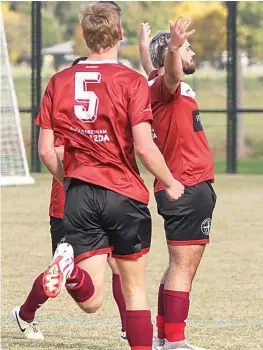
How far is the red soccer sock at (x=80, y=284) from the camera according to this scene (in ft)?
18.4

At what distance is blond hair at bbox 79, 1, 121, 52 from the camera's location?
5.55m

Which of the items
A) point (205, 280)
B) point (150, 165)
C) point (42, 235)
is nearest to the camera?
point (150, 165)

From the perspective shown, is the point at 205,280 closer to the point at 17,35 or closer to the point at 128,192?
the point at 128,192

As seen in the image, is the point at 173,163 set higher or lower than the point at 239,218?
higher

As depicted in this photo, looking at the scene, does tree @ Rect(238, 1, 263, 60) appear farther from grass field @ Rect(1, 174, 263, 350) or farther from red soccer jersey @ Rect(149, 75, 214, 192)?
red soccer jersey @ Rect(149, 75, 214, 192)

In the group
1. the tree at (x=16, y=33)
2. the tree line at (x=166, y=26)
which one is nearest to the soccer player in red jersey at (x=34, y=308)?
the tree line at (x=166, y=26)

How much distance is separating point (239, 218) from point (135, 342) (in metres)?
8.63

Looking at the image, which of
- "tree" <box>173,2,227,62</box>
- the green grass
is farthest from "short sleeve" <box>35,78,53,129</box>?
"tree" <box>173,2,227,62</box>

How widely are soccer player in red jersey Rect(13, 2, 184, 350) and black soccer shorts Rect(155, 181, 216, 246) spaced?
0.78m

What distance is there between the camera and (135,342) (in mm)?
5734

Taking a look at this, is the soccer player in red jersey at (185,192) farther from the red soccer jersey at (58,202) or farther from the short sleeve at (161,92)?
the red soccer jersey at (58,202)

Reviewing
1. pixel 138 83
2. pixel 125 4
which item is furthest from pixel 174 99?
pixel 125 4

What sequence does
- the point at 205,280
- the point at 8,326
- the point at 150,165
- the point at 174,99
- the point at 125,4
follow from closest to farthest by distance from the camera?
the point at 150,165 < the point at 174,99 < the point at 8,326 < the point at 205,280 < the point at 125,4

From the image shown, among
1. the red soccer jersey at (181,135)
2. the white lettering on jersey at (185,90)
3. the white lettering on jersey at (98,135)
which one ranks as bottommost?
the red soccer jersey at (181,135)
